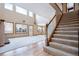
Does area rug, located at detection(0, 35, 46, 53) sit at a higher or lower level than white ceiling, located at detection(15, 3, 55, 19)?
lower

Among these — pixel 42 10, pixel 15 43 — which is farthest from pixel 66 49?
pixel 15 43

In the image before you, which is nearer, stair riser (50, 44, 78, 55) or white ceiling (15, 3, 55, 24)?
stair riser (50, 44, 78, 55)

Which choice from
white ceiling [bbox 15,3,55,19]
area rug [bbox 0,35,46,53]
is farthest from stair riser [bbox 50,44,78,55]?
white ceiling [bbox 15,3,55,19]

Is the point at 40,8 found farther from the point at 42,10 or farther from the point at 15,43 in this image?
the point at 15,43

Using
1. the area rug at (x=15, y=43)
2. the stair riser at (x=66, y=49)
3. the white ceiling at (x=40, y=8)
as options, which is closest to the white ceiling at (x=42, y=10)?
the white ceiling at (x=40, y=8)

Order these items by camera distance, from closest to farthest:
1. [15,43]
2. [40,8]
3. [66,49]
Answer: [66,49]
[40,8]
[15,43]

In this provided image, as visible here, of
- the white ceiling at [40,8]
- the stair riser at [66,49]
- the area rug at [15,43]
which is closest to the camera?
the stair riser at [66,49]

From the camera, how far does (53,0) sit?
3.18 m

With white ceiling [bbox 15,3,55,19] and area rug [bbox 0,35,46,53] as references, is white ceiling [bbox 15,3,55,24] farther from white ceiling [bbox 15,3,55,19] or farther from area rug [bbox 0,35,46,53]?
area rug [bbox 0,35,46,53]

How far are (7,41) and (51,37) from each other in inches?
82.2

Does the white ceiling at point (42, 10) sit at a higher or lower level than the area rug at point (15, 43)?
higher

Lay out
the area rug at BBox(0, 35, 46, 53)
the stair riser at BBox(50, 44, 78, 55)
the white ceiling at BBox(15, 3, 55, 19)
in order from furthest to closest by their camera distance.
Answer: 1. the area rug at BBox(0, 35, 46, 53)
2. the white ceiling at BBox(15, 3, 55, 19)
3. the stair riser at BBox(50, 44, 78, 55)

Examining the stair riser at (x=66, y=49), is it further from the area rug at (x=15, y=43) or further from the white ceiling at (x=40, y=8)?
the white ceiling at (x=40, y=8)

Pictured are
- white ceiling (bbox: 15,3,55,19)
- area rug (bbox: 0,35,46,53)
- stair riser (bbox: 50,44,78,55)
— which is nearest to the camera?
stair riser (bbox: 50,44,78,55)
